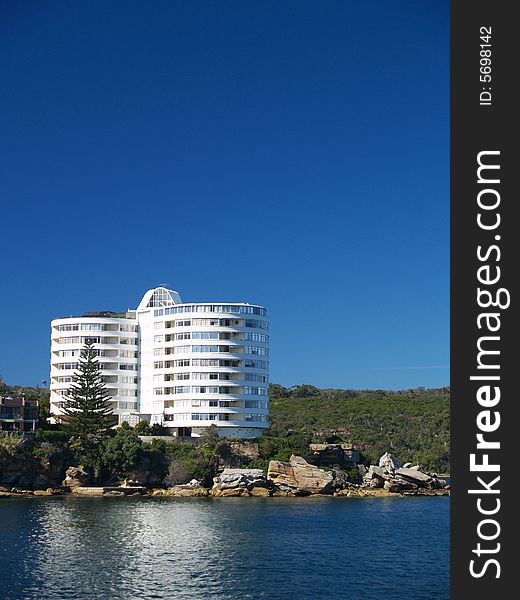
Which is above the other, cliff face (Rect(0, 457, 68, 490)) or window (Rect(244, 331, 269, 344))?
window (Rect(244, 331, 269, 344))

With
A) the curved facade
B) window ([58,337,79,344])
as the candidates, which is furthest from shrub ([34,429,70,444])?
window ([58,337,79,344])

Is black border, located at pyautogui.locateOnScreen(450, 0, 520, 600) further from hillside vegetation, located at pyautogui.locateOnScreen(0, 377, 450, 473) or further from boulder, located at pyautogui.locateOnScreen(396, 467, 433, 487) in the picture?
hillside vegetation, located at pyautogui.locateOnScreen(0, 377, 450, 473)

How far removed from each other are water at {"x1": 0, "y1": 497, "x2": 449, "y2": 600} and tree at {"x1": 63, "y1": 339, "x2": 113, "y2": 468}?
13532 millimetres

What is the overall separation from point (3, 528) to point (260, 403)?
4578 cm

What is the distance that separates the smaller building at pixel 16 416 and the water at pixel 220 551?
1818 cm

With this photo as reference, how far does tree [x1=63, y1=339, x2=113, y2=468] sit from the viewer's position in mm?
82312

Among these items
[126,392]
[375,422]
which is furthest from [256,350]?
[375,422]

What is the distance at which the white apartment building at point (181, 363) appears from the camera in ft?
302

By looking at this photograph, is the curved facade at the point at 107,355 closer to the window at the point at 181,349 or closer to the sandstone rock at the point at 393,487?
the window at the point at 181,349

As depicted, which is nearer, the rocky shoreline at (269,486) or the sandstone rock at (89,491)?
the sandstone rock at (89,491)

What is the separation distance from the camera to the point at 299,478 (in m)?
81.3

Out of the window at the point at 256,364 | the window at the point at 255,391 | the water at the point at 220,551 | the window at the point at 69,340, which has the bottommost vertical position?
the water at the point at 220,551

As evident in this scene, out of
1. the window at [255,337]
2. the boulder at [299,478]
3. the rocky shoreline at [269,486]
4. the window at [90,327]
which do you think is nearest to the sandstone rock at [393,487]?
the rocky shoreline at [269,486]

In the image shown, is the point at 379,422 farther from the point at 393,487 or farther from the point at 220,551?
the point at 220,551
